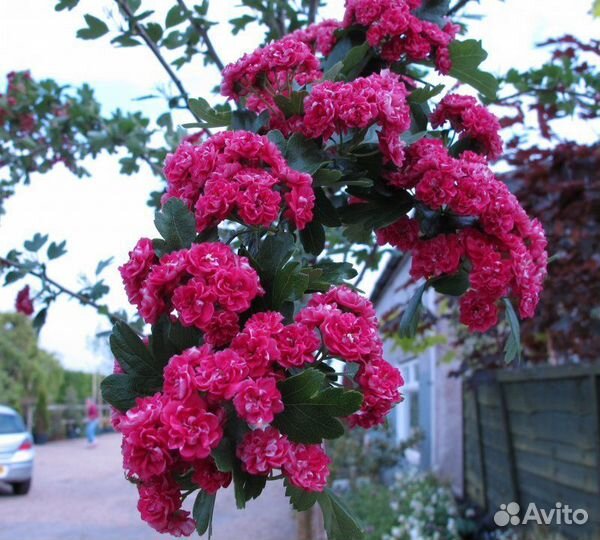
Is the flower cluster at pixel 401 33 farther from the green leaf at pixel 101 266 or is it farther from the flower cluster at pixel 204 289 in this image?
the green leaf at pixel 101 266

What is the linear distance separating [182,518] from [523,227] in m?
0.89

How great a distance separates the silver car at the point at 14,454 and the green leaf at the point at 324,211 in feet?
34.3

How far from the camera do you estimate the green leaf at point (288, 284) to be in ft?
3.76

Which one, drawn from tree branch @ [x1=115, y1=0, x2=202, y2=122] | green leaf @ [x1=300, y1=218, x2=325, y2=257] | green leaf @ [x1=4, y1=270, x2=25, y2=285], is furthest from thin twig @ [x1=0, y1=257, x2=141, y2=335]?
green leaf @ [x1=300, y1=218, x2=325, y2=257]

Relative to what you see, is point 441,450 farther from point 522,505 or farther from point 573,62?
point 573,62

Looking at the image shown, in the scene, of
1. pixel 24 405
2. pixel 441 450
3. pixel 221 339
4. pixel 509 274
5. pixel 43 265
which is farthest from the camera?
pixel 24 405

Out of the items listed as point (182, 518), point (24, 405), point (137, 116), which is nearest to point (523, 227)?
point (182, 518)

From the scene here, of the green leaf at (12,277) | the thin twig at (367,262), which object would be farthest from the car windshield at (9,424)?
the thin twig at (367,262)

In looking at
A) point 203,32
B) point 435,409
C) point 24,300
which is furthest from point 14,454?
point 203,32

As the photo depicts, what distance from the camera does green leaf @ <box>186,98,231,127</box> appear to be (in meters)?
1.55

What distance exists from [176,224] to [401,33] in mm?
810

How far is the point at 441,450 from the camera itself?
835 cm

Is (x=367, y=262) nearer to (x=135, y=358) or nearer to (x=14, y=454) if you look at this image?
(x=135, y=358)

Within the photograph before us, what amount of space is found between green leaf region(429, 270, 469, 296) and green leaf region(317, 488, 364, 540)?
503mm
